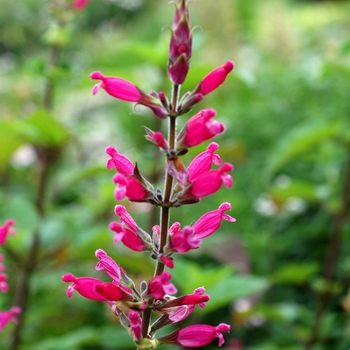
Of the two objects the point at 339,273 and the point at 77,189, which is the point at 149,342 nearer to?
the point at 339,273

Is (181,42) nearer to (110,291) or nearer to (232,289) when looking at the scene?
(110,291)

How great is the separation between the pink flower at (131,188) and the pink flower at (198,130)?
0.10 m

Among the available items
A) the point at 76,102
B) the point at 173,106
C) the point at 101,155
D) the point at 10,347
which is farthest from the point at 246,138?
the point at 76,102

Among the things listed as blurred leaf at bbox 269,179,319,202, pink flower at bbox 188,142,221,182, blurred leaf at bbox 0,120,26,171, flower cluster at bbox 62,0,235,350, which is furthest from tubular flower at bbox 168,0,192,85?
blurred leaf at bbox 269,179,319,202

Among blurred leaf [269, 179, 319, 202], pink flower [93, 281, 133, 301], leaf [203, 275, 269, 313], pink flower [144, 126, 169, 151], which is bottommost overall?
leaf [203, 275, 269, 313]

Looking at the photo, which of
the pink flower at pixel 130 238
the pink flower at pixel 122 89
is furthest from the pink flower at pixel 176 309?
the pink flower at pixel 122 89

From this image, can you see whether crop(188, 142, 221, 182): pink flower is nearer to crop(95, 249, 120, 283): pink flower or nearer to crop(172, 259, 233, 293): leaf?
crop(95, 249, 120, 283): pink flower

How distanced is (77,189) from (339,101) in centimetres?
197

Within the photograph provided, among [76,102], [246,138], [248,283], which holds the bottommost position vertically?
[248,283]

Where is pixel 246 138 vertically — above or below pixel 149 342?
above

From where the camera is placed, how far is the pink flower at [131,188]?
0.86 m

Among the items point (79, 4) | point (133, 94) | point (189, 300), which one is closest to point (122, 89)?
point (133, 94)

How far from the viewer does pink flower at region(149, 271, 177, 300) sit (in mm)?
849

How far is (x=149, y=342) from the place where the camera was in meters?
0.89
